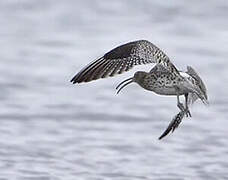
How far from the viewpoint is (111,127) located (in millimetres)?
13242

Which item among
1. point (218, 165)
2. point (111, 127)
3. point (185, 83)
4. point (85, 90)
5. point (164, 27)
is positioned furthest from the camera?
point (164, 27)

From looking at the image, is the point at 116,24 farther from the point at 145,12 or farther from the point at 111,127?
the point at 111,127

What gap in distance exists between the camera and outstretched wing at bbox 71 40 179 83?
9.75m

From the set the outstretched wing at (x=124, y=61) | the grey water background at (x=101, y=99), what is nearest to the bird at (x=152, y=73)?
the outstretched wing at (x=124, y=61)

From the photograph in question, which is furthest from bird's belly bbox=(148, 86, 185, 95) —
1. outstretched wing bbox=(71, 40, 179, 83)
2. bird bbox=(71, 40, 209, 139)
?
outstretched wing bbox=(71, 40, 179, 83)

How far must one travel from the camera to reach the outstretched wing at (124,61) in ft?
32.0

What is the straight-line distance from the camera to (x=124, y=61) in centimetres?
993

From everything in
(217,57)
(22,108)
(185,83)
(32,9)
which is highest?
(32,9)

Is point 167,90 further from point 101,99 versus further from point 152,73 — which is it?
point 101,99

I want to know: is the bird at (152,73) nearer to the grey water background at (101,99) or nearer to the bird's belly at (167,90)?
the bird's belly at (167,90)

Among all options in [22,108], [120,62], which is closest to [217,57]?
[22,108]

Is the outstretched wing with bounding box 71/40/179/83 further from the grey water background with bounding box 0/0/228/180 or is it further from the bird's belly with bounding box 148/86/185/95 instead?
the grey water background with bounding box 0/0/228/180

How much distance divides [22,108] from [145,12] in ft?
11.3

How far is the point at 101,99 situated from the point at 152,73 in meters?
3.83
